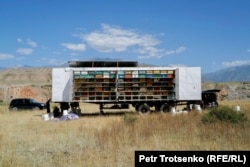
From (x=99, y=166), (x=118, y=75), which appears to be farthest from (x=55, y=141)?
(x=118, y=75)

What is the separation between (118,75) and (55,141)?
13.4 m

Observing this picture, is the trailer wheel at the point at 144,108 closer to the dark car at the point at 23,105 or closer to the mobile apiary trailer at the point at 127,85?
the mobile apiary trailer at the point at 127,85

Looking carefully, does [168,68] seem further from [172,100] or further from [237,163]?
[237,163]

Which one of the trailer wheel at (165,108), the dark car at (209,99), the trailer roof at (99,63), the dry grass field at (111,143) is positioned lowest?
the dry grass field at (111,143)

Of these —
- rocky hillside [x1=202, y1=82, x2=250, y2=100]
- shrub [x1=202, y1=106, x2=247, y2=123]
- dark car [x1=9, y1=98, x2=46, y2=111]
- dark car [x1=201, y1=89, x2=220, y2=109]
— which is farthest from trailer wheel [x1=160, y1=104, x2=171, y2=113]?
rocky hillside [x1=202, y1=82, x2=250, y2=100]

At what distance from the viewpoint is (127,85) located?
2945cm

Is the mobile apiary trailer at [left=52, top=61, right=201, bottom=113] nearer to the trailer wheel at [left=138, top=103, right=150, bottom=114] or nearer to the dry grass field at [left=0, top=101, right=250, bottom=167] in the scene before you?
the trailer wheel at [left=138, top=103, right=150, bottom=114]

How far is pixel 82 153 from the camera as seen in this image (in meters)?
13.0

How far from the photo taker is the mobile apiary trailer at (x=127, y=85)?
28984 mm

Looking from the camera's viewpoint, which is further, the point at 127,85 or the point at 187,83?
the point at 187,83

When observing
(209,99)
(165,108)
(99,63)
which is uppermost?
(99,63)

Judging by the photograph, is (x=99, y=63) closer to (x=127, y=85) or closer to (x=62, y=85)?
(x=127, y=85)

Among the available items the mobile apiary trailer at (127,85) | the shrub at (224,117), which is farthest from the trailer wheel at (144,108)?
the shrub at (224,117)

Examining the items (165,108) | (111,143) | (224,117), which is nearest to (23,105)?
(165,108)
